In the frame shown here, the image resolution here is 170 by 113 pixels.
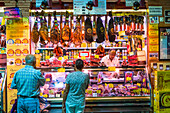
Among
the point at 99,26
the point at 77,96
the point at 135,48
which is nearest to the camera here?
the point at 77,96

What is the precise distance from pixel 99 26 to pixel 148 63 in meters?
1.99

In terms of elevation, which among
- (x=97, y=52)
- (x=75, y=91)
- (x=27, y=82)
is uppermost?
(x=97, y=52)

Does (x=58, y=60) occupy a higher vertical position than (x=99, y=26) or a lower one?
lower

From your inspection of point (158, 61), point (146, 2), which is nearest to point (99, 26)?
point (146, 2)

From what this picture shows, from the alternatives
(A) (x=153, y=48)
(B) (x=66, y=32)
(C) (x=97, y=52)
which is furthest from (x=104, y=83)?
(B) (x=66, y=32)

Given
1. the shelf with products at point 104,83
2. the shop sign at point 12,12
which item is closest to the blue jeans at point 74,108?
the shelf with products at point 104,83

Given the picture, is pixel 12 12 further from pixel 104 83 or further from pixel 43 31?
pixel 104 83

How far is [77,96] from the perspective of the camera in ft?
13.2

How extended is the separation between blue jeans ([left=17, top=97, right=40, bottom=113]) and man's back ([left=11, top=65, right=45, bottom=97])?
11 centimetres

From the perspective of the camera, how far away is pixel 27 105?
3930mm

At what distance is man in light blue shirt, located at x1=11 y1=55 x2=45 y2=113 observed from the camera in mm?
3916

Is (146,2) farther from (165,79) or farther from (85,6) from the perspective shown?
(165,79)

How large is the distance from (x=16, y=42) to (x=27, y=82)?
8.62 ft

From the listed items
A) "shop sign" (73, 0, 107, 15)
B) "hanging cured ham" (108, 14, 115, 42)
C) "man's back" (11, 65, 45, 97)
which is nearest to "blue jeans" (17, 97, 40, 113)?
"man's back" (11, 65, 45, 97)
